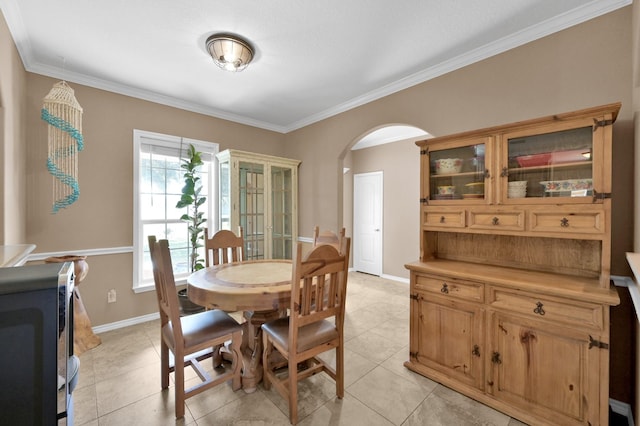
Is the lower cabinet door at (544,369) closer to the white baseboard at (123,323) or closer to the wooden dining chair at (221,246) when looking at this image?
the wooden dining chair at (221,246)

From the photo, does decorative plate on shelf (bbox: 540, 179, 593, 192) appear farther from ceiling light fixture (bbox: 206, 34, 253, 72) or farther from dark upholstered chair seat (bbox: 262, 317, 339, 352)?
ceiling light fixture (bbox: 206, 34, 253, 72)

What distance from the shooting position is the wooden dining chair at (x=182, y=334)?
1.62 m

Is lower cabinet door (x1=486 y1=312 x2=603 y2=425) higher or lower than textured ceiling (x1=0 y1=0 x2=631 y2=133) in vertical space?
lower

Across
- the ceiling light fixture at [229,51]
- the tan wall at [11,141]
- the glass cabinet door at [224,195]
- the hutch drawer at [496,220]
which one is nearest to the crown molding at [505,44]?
the hutch drawer at [496,220]

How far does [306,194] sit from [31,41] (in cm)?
318

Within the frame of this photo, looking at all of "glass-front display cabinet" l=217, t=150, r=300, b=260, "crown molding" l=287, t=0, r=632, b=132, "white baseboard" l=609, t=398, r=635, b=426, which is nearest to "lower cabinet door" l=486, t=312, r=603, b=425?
"white baseboard" l=609, t=398, r=635, b=426

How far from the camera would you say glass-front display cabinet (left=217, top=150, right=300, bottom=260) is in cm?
353

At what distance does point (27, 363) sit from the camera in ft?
2.13

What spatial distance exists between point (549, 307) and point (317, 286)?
1.41 metres

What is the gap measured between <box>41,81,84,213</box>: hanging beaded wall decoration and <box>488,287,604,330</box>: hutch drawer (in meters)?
3.55

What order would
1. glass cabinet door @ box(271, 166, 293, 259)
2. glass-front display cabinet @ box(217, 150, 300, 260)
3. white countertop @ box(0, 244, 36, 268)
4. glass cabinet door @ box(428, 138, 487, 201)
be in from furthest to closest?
glass cabinet door @ box(271, 166, 293, 259), glass-front display cabinet @ box(217, 150, 300, 260), glass cabinet door @ box(428, 138, 487, 201), white countertop @ box(0, 244, 36, 268)

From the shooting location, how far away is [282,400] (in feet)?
6.01

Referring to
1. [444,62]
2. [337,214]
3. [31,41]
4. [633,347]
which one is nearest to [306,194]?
[337,214]

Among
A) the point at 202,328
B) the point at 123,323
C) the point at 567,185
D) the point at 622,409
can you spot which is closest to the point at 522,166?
the point at 567,185
